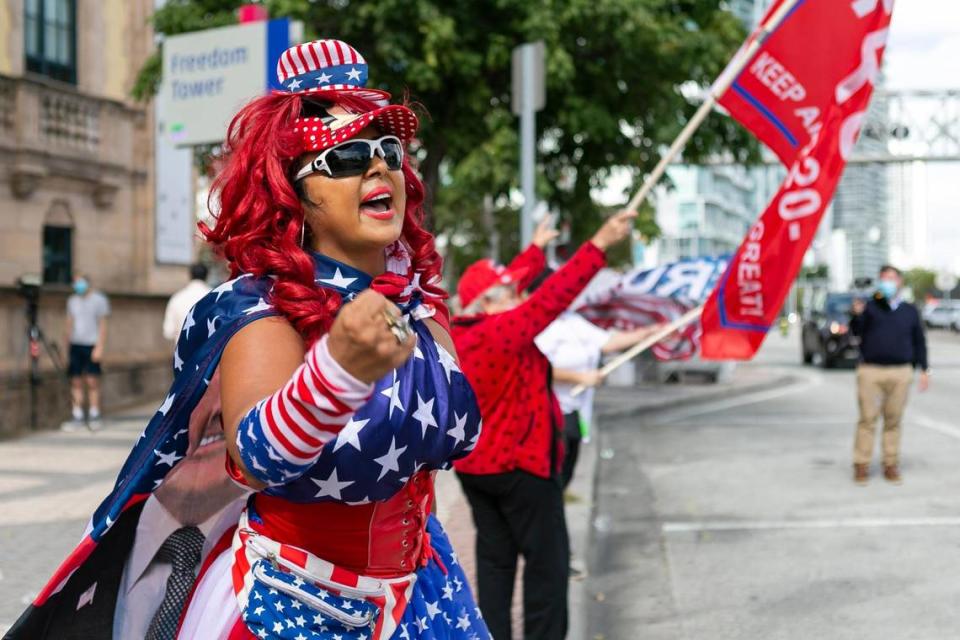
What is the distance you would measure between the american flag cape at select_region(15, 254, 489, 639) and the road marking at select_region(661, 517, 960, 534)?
229 inches

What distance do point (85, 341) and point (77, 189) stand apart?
3365 millimetres

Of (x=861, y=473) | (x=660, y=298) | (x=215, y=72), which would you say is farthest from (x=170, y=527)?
(x=660, y=298)

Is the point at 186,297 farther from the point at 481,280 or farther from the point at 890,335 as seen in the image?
the point at 481,280

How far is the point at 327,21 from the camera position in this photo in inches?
539

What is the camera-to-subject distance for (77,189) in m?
15.4

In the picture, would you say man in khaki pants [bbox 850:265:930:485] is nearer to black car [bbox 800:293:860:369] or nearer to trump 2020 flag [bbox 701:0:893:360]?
trump 2020 flag [bbox 701:0:893:360]

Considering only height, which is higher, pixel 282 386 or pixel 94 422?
pixel 282 386

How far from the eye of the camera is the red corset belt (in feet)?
7.06

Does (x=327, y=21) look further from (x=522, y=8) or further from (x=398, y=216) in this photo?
(x=398, y=216)

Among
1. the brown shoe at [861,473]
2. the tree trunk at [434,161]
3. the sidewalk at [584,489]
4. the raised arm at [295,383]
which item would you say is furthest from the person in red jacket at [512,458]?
the tree trunk at [434,161]

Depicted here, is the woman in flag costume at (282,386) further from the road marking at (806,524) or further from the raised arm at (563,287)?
the road marking at (806,524)

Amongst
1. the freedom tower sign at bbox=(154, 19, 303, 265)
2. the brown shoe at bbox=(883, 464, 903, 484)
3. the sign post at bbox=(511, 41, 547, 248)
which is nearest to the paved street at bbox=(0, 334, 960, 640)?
the brown shoe at bbox=(883, 464, 903, 484)

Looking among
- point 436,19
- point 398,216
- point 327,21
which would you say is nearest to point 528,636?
point 398,216

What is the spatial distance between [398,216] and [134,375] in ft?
46.8
